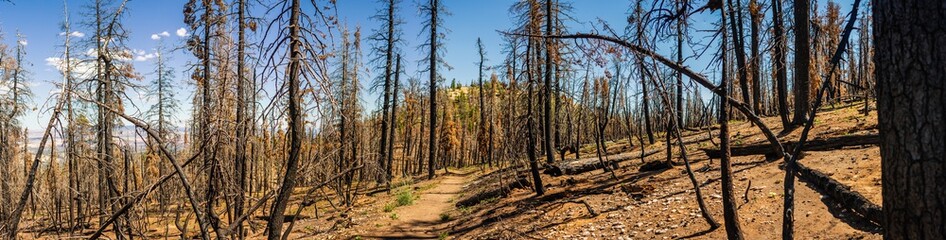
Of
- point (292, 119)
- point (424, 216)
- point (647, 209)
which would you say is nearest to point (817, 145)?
point (647, 209)

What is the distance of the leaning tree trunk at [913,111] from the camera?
5.30 ft

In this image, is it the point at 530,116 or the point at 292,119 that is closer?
the point at 292,119

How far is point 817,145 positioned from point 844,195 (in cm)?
400

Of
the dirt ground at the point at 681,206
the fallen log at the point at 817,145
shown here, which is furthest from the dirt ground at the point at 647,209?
the fallen log at the point at 817,145

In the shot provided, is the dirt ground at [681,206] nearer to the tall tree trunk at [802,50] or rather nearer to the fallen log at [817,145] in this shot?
the fallen log at [817,145]

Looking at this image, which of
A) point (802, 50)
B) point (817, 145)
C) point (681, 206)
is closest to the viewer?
point (681, 206)

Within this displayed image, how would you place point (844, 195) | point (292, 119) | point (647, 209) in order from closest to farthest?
point (292, 119)
point (844, 195)
point (647, 209)

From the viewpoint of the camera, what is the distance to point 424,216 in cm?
1424

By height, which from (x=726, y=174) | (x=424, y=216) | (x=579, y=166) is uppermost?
(x=726, y=174)

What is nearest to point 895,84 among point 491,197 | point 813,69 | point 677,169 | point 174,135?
point 174,135

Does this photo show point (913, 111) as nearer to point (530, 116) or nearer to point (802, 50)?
point (530, 116)

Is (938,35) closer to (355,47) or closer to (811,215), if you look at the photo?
(811,215)

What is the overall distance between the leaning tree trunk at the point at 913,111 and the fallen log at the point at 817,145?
772cm

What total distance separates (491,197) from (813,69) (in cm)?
1128
